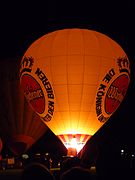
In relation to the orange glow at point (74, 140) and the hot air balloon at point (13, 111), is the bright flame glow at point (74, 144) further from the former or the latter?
the hot air balloon at point (13, 111)

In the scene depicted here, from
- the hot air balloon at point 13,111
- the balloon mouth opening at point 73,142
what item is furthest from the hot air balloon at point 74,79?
the hot air balloon at point 13,111

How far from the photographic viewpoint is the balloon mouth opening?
6.74 metres

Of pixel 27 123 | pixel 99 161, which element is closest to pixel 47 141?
pixel 27 123

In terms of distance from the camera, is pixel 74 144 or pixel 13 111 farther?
pixel 13 111

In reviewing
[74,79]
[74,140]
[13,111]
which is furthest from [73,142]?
[13,111]

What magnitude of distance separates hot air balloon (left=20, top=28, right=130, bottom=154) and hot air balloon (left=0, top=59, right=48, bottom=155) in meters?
3.32

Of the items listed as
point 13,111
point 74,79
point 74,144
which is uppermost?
point 13,111

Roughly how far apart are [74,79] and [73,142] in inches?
33.6

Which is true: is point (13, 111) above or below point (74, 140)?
above

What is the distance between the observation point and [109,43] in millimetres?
7070

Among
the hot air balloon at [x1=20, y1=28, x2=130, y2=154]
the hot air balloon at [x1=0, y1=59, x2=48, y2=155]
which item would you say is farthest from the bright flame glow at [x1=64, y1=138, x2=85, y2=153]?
the hot air balloon at [x1=0, y1=59, x2=48, y2=155]

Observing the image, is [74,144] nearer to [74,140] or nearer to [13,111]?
[74,140]

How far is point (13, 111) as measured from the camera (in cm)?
1045

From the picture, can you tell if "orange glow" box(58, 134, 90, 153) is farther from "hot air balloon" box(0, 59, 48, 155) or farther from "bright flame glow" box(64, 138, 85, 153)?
"hot air balloon" box(0, 59, 48, 155)
